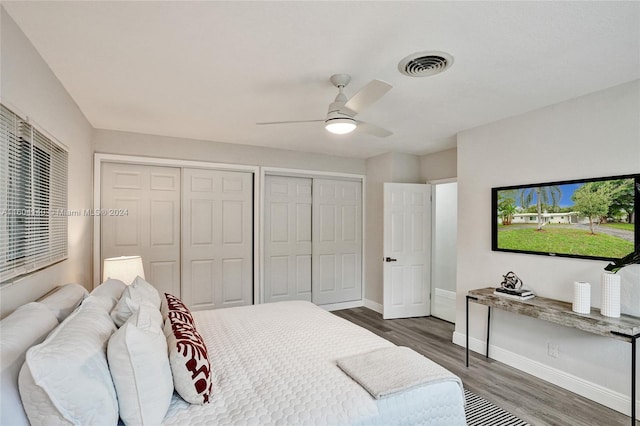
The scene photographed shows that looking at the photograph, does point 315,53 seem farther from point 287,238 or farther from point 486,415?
point 287,238

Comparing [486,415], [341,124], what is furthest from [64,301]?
[486,415]

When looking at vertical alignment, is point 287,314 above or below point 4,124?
below

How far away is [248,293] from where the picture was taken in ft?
14.1

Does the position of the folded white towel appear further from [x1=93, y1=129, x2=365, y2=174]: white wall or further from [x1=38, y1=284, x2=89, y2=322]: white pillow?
[x1=93, y1=129, x2=365, y2=174]: white wall

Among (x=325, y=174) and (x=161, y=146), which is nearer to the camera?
(x=161, y=146)

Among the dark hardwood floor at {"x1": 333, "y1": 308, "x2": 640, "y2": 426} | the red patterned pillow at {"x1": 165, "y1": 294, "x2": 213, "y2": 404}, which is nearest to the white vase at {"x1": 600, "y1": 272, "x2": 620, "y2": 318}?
the dark hardwood floor at {"x1": 333, "y1": 308, "x2": 640, "y2": 426}

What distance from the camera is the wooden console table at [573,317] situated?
206 cm

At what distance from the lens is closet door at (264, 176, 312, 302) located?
4516mm

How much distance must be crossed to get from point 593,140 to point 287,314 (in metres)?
2.80

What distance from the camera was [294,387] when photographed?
1473mm

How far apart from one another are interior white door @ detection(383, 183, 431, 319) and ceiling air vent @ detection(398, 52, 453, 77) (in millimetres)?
2441

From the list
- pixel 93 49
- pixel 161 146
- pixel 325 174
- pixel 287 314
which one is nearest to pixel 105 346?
pixel 287 314

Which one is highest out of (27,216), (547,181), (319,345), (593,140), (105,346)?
(593,140)

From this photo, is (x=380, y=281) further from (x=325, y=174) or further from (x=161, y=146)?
(x=161, y=146)
